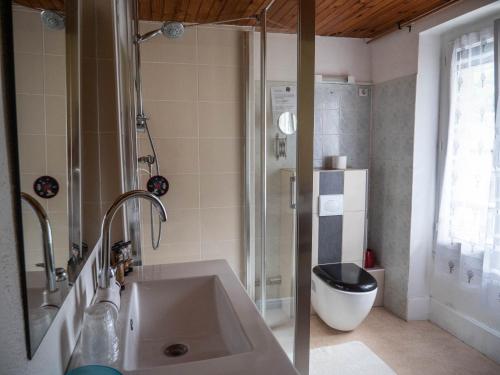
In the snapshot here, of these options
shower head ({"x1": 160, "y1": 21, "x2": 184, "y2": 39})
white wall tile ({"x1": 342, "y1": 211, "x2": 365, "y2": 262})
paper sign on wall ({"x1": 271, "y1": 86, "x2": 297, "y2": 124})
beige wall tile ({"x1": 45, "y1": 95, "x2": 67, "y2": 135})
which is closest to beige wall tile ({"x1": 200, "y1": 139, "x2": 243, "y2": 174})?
paper sign on wall ({"x1": 271, "y1": 86, "x2": 297, "y2": 124})

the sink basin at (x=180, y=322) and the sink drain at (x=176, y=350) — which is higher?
the sink basin at (x=180, y=322)

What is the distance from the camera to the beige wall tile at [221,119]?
2.53 metres

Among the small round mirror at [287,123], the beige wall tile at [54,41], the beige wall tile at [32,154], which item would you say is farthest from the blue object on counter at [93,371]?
the small round mirror at [287,123]

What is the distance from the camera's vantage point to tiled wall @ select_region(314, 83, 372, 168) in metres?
2.98

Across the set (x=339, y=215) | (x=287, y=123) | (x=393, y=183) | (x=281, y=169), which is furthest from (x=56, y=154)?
(x=393, y=183)

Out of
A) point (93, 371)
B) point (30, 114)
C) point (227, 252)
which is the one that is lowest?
point (227, 252)

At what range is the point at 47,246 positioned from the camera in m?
0.64

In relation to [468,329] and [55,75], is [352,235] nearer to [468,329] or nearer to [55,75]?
[468,329]

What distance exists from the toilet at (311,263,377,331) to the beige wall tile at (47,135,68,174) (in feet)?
6.73

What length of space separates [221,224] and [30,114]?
6.90 feet

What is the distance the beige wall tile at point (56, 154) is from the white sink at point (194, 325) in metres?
0.41

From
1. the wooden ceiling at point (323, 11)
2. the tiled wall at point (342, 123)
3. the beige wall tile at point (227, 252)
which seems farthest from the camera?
the tiled wall at point (342, 123)

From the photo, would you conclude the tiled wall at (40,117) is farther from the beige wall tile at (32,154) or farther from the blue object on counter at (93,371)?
the blue object on counter at (93,371)

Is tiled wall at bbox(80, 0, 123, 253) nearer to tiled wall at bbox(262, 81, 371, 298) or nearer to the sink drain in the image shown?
the sink drain
